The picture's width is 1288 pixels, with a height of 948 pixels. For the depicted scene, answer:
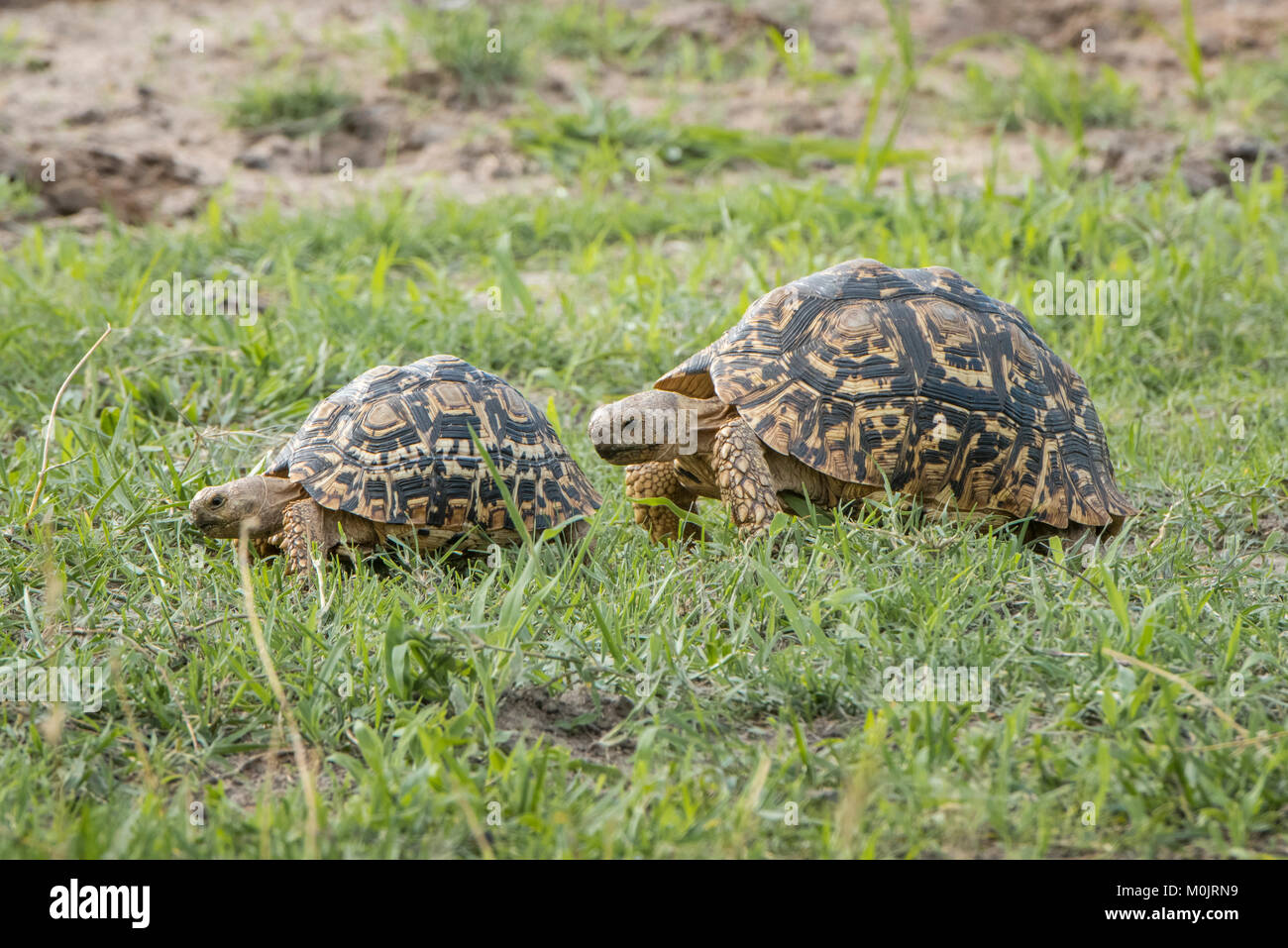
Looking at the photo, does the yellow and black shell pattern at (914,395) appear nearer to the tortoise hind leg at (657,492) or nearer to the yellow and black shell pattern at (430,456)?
the tortoise hind leg at (657,492)

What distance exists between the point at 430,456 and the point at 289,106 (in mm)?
5927

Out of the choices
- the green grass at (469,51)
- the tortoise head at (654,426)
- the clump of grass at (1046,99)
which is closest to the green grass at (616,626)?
the tortoise head at (654,426)

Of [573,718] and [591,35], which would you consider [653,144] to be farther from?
[573,718]

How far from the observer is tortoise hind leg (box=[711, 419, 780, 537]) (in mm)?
3582

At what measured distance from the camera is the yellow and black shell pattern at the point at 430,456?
3537 millimetres

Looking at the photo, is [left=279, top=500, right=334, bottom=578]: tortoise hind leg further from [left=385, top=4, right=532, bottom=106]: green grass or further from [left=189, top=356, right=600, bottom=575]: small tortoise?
[left=385, top=4, right=532, bottom=106]: green grass

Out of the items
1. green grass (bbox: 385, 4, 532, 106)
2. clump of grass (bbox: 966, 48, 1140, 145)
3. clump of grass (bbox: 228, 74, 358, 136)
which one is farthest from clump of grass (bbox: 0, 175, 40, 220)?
clump of grass (bbox: 966, 48, 1140, 145)

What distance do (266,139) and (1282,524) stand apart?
6.86 m

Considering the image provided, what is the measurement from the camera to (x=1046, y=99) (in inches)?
344

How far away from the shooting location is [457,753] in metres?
2.59

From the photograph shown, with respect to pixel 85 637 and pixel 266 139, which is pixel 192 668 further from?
pixel 266 139

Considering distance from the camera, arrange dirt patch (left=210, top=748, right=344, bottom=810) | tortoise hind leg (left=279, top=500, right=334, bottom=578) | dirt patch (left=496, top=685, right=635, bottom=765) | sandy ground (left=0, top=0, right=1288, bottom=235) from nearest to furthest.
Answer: dirt patch (left=210, top=748, right=344, bottom=810)
dirt patch (left=496, top=685, right=635, bottom=765)
tortoise hind leg (left=279, top=500, right=334, bottom=578)
sandy ground (left=0, top=0, right=1288, bottom=235)

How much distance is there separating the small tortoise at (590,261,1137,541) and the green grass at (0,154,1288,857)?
0.57ft

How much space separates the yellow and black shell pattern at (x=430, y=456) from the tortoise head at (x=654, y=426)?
0.23 m
